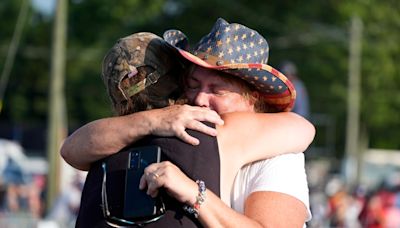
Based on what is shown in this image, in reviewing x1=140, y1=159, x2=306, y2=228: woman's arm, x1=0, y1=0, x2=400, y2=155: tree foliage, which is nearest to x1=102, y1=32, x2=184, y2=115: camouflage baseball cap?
x1=140, y1=159, x2=306, y2=228: woman's arm

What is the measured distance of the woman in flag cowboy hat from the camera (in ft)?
10.0

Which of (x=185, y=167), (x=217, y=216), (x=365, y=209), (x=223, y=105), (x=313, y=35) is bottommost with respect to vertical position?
(x=313, y=35)

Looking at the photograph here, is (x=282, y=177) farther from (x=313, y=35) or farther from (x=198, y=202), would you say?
(x=313, y=35)

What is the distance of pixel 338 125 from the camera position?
4788 cm

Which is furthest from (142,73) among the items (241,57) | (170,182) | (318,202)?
(318,202)

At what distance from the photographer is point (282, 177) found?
3.23 m

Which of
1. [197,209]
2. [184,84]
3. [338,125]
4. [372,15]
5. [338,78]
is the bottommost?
[338,125]

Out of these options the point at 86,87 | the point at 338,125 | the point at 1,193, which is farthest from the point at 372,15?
the point at 1,193

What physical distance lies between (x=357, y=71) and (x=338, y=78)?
8.91 ft

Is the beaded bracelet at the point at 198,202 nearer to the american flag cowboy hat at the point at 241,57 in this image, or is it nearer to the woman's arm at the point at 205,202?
A: the woman's arm at the point at 205,202

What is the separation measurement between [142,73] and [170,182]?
1.49 ft

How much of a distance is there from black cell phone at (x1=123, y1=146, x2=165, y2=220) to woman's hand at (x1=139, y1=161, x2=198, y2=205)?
0.11ft

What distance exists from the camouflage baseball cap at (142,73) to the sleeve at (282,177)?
385 millimetres

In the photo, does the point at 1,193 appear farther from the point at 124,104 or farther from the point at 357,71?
the point at 357,71
